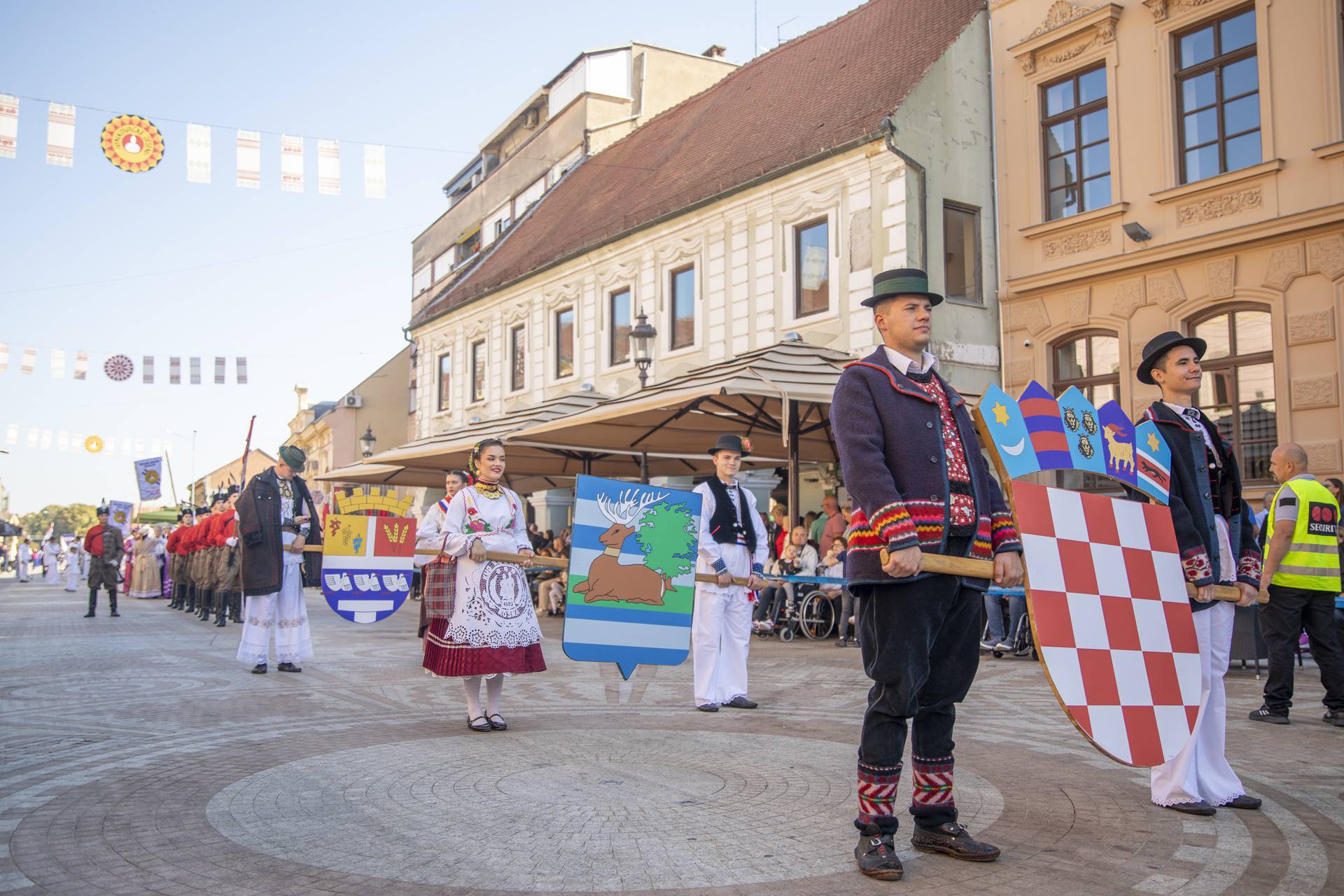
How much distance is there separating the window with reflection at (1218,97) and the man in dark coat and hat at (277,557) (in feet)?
41.4

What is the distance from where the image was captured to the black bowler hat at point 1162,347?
551 centimetres

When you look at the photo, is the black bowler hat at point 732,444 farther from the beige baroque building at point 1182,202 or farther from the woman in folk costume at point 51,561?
the woman in folk costume at point 51,561

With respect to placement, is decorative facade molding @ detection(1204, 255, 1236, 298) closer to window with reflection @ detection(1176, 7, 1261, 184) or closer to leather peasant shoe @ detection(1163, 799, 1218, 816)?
window with reflection @ detection(1176, 7, 1261, 184)

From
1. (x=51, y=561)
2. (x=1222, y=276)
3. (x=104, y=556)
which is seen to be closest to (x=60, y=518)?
(x=51, y=561)

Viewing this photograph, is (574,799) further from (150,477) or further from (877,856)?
(150,477)

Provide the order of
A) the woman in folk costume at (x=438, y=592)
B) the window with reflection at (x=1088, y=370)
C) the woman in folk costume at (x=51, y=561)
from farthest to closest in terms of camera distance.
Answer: the woman in folk costume at (x=51, y=561), the window with reflection at (x=1088, y=370), the woman in folk costume at (x=438, y=592)

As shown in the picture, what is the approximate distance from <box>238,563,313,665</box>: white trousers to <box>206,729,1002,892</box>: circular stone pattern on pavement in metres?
4.68

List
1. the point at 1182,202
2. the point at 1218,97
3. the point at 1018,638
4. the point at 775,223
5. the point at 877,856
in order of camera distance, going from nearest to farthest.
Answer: the point at 877,856 → the point at 1018,638 → the point at 1218,97 → the point at 1182,202 → the point at 775,223

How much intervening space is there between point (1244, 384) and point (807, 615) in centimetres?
656

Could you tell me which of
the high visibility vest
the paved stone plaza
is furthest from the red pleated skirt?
the high visibility vest

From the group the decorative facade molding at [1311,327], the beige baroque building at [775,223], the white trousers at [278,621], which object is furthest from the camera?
the beige baroque building at [775,223]

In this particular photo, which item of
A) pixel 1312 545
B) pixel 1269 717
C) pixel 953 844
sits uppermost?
pixel 1312 545

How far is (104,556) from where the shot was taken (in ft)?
71.1

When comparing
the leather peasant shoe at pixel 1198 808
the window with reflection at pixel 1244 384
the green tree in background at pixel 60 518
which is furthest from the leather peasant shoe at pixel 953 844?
the green tree in background at pixel 60 518
